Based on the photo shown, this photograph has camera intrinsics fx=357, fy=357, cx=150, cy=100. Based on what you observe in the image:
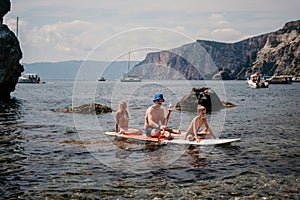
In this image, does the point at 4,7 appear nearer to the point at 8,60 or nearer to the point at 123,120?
the point at 8,60

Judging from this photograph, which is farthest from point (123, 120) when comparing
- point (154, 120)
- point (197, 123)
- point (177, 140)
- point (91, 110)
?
point (91, 110)

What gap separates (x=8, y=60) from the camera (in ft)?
161

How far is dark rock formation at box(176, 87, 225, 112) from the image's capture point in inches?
1487

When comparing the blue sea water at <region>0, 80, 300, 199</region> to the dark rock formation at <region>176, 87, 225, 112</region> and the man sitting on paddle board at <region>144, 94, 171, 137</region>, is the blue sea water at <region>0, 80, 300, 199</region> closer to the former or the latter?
the man sitting on paddle board at <region>144, 94, 171, 137</region>

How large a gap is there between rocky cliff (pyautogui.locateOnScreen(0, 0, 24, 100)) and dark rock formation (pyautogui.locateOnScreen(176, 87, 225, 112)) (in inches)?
979

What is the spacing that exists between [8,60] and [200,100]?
27.8m

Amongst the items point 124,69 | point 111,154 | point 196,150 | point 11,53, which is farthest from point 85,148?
point 11,53

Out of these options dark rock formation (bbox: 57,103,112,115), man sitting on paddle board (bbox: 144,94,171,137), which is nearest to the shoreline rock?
dark rock formation (bbox: 57,103,112,115)

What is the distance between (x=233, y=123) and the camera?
28047 millimetres

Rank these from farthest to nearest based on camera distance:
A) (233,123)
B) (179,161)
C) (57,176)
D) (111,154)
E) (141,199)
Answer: (233,123) → (111,154) → (179,161) → (57,176) → (141,199)

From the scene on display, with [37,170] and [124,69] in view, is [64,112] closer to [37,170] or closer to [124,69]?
[124,69]

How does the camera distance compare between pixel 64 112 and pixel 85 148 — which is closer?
pixel 85 148

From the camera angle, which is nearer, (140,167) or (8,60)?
(140,167)

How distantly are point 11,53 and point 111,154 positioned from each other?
126ft
